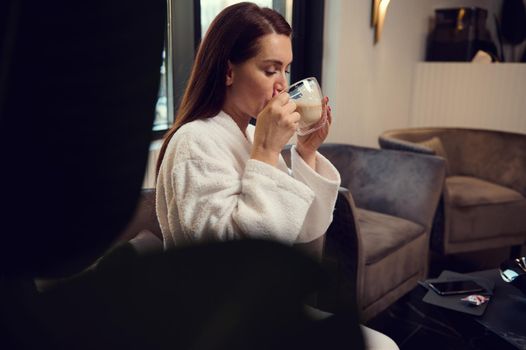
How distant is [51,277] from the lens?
0.13m

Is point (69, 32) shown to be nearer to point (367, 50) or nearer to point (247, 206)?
point (247, 206)

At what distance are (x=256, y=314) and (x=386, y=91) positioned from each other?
12.6 ft

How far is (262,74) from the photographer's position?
1180 millimetres

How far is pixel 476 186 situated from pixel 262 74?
240 centimetres

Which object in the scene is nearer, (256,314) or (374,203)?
(256,314)

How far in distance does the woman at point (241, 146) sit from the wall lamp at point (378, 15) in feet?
7.46

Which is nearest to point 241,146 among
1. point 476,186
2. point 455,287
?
point 455,287

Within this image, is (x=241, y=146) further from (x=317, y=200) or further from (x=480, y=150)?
(x=480, y=150)

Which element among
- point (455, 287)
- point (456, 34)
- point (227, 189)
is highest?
point (456, 34)

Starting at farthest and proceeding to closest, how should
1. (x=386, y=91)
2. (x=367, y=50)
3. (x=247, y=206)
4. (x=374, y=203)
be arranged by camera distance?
(x=386, y=91) → (x=367, y=50) → (x=374, y=203) → (x=247, y=206)

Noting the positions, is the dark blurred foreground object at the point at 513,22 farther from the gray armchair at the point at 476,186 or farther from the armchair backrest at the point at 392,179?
the armchair backrest at the point at 392,179

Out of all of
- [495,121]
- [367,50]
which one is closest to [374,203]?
[367,50]

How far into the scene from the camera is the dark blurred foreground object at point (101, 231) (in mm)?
112

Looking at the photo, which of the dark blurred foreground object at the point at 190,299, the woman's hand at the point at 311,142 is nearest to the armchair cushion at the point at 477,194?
the woman's hand at the point at 311,142
